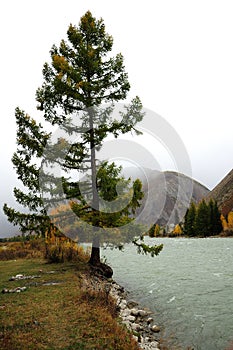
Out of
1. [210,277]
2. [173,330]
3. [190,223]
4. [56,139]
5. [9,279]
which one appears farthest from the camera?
[190,223]

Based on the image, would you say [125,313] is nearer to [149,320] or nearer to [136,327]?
[149,320]

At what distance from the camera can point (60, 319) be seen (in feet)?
24.3

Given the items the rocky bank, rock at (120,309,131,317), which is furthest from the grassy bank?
rock at (120,309,131,317)

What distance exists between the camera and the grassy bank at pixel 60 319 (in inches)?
239

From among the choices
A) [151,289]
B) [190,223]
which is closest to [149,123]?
[151,289]

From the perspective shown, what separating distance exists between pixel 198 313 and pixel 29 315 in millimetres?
6693

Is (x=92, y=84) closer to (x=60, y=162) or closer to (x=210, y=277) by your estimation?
(x=60, y=162)

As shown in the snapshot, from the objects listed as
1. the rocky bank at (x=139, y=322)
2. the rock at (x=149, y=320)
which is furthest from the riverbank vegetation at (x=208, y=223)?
the rock at (x=149, y=320)

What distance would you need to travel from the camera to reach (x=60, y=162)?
1445 centimetres

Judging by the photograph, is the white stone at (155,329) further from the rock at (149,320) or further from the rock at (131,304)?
the rock at (131,304)

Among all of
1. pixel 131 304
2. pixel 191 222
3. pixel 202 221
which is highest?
pixel 202 221

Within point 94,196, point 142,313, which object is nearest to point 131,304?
→ point 142,313

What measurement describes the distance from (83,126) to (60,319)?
1014 cm

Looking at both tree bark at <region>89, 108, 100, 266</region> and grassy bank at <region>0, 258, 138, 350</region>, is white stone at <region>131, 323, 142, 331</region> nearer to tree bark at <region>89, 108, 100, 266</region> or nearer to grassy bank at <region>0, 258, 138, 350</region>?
grassy bank at <region>0, 258, 138, 350</region>
